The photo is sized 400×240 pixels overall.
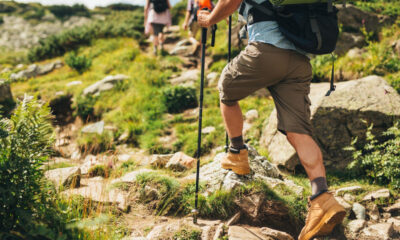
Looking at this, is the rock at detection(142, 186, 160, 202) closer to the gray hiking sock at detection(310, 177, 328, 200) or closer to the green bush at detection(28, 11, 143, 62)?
the gray hiking sock at detection(310, 177, 328, 200)

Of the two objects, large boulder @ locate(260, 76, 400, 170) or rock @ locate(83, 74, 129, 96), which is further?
rock @ locate(83, 74, 129, 96)

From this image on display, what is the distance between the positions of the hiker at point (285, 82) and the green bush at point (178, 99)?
4.55 m

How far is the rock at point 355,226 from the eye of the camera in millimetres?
3238

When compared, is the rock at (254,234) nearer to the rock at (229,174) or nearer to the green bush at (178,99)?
the rock at (229,174)

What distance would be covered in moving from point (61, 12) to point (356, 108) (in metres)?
28.8

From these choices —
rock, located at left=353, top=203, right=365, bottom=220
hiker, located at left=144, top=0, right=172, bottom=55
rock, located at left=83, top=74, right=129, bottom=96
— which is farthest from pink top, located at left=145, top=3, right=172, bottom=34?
rock, located at left=353, top=203, right=365, bottom=220

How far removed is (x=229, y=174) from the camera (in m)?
3.60

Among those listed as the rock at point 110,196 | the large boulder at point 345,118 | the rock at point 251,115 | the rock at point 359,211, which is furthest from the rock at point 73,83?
the rock at point 359,211

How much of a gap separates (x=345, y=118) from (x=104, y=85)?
6.50m

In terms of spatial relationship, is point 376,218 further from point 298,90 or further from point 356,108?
point 298,90

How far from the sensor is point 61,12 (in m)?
27.2

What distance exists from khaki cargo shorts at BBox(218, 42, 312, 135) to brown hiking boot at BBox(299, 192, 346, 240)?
0.59 metres

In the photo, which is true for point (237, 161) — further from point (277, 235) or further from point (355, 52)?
point (355, 52)

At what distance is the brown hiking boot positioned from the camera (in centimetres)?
244
